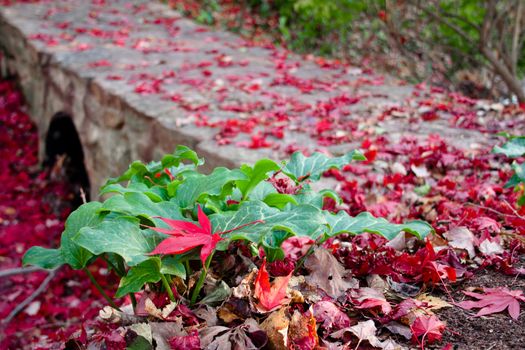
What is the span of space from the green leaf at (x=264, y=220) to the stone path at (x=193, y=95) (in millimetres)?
1427

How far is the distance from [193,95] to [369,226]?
2.70 metres

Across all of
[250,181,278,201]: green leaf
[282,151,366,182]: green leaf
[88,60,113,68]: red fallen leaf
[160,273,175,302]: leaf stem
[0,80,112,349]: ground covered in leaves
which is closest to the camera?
[160,273,175,302]: leaf stem

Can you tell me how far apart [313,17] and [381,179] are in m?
5.38

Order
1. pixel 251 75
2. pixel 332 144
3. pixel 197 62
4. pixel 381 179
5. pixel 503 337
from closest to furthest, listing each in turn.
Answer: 1. pixel 503 337
2. pixel 381 179
3. pixel 332 144
4. pixel 251 75
5. pixel 197 62

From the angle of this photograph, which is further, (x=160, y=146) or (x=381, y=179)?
(x=160, y=146)

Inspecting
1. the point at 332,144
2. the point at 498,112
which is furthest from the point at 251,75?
the point at 498,112

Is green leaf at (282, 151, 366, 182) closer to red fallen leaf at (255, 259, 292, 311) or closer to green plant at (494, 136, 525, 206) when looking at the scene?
red fallen leaf at (255, 259, 292, 311)

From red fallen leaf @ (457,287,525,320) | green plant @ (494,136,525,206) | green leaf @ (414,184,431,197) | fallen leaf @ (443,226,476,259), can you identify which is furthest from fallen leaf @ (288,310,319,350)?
green leaf @ (414,184,431,197)

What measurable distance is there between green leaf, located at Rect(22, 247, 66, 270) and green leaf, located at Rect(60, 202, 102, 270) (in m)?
0.03

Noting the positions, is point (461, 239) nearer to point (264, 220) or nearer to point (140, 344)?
point (264, 220)

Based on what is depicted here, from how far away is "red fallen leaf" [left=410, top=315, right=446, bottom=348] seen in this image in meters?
1.18

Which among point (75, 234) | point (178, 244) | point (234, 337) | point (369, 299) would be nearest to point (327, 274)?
point (369, 299)

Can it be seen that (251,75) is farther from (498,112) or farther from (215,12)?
(215,12)

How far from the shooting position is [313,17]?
24.1 ft
